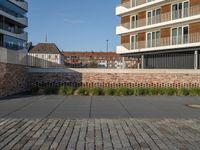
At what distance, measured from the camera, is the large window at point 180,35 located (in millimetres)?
39969

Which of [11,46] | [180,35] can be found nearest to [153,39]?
[180,35]

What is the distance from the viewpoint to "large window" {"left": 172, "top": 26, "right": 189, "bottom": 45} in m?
40.0

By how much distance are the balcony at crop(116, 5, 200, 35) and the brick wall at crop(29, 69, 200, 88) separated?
13719mm

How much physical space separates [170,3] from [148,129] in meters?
34.0

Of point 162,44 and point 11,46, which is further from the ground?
point 11,46

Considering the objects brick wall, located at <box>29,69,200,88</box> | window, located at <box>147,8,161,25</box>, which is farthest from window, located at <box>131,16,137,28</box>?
brick wall, located at <box>29,69,200,88</box>

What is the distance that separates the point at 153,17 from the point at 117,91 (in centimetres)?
2351

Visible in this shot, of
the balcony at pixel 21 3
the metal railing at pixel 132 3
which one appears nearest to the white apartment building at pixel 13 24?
the balcony at pixel 21 3

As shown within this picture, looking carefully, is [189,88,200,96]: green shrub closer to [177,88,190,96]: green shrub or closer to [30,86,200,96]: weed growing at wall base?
[30,86,200,96]: weed growing at wall base

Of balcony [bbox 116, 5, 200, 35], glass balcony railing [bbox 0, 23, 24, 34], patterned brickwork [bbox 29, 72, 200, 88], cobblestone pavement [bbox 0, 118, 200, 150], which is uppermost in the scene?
glass balcony railing [bbox 0, 23, 24, 34]

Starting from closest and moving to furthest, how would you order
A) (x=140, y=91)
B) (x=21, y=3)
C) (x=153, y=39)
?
1. (x=140, y=91)
2. (x=153, y=39)
3. (x=21, y=3)

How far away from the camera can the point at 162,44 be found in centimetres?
4325

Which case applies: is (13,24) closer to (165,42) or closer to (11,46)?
(11,46)

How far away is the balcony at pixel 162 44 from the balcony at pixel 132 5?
172 inches
